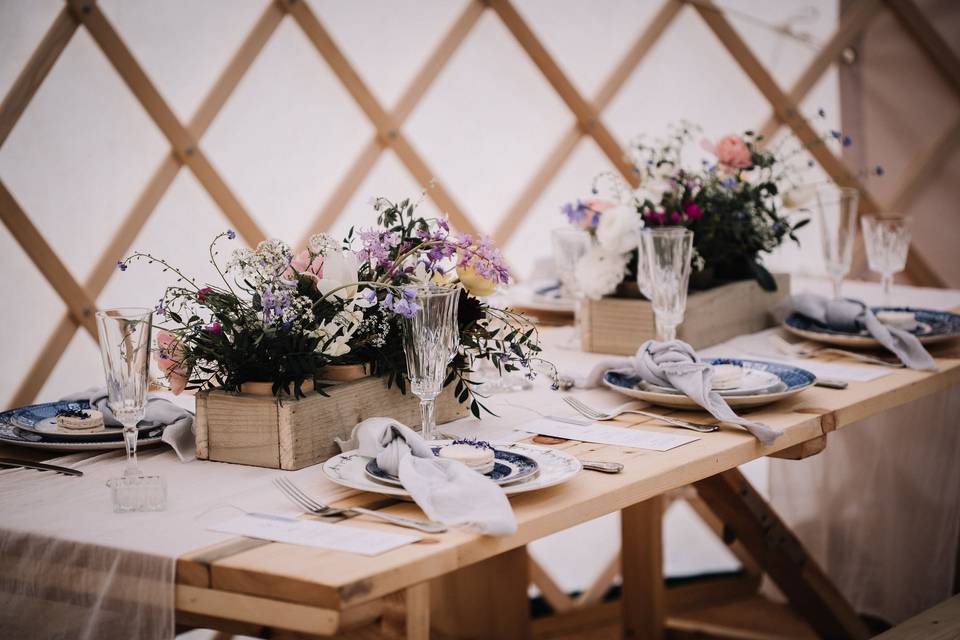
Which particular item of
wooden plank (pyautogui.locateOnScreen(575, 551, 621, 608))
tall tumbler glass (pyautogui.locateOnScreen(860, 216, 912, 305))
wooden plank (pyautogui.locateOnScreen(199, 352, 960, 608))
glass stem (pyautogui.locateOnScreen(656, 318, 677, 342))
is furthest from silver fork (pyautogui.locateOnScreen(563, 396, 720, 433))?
wooden plank (pyautogui.locateOnScreen(575, 551, 621, 608))

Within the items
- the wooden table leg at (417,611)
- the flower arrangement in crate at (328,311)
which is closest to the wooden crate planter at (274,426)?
the flower arrangement in crate at (328,311)

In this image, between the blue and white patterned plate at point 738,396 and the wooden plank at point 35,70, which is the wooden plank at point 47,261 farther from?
the blue and white patterned plate at point 738,396

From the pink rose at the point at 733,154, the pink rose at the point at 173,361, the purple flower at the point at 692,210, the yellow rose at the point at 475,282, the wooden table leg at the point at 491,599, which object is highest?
the pink rose at the point at 733,154

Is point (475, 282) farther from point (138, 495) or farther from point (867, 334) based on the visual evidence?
point (867, 334)

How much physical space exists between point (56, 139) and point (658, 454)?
141 centimetres

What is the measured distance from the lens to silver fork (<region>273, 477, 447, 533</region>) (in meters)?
1.03

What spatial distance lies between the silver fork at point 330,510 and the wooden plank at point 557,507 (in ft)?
0.05

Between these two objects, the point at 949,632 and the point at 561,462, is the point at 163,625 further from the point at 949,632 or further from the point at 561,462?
the point at 949,632

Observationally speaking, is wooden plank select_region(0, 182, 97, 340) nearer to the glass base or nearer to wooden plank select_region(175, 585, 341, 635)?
the glass base

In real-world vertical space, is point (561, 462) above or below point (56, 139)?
below

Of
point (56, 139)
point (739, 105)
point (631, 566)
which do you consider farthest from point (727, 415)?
point (739, 105)

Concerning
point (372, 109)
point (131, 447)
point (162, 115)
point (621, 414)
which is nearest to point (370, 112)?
point (372, 109)

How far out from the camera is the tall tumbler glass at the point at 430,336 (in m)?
1.21

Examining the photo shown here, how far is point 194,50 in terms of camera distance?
2.39 meters
